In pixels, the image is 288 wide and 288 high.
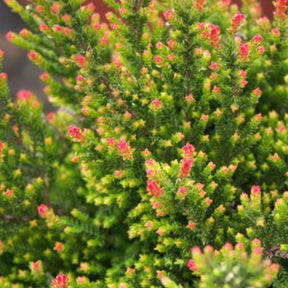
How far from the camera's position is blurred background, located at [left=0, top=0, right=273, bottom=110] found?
398 cm

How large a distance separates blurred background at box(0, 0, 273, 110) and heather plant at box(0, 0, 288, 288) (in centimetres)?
210

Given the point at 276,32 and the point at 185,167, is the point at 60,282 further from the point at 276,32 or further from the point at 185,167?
the point at 276,32

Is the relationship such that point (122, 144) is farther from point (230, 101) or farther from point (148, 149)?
point (230, 101)

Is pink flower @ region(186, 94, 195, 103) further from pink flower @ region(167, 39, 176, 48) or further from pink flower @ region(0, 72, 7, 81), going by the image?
pink flower @ region(0, 72, 7, 81)

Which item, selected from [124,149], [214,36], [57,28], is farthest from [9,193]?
[214,36]

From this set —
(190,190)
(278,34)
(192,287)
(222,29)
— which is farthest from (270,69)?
(192,287)

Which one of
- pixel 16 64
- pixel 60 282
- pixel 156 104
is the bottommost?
pixel 60 282

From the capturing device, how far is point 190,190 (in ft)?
3.96

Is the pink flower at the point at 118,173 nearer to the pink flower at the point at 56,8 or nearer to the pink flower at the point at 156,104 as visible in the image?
the pink flower at the point at 156,104

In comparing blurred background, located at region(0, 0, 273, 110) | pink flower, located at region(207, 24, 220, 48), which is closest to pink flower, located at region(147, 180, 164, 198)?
pink flower, located at region(207, 24, 220, 48)

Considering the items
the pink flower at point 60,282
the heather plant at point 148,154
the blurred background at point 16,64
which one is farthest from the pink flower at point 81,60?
the blurred background at point 16,64

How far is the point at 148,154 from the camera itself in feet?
4.66

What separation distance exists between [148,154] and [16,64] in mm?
3129

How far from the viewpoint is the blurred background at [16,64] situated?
398cm
